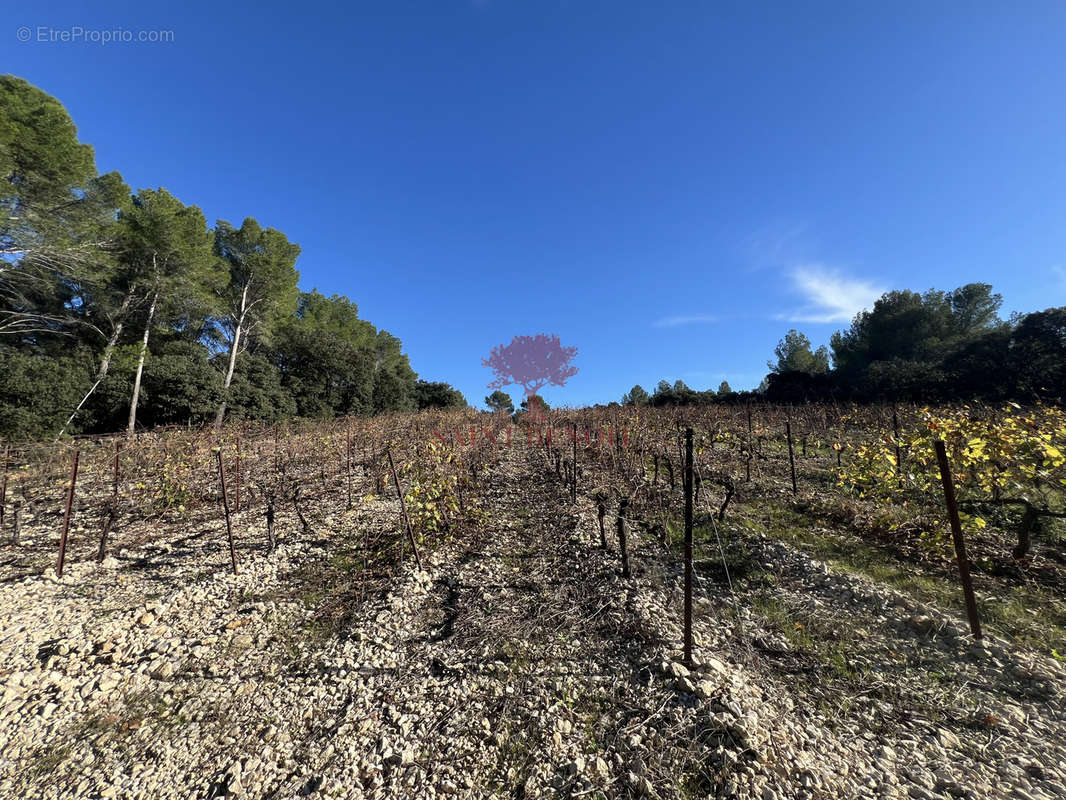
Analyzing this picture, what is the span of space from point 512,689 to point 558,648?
519 millimetres

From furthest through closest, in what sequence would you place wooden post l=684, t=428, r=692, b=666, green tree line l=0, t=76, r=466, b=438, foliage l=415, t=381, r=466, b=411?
foliage l=415, t=381, r=466, b=411, green tree line l=0, t=76, r=466, b=438, wooden post l=684, t=428, r=692, b=666

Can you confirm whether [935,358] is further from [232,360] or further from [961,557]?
[232,360]

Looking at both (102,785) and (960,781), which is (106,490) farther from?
(960,781)

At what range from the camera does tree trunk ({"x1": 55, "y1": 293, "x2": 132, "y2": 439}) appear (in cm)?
1074

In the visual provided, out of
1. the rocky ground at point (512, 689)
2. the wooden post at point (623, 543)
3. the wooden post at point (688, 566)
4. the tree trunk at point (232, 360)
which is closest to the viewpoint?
the rocky ground at point (512, 689)

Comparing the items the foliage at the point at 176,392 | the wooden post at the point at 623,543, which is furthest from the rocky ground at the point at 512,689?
the foliage at the point at 176,392

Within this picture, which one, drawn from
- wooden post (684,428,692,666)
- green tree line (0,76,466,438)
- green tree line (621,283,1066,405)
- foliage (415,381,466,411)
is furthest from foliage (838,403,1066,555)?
foliage (415,381,466,411)

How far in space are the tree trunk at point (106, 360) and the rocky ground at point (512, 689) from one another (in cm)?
1075

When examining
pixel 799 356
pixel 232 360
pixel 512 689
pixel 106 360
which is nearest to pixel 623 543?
pixel 512 689

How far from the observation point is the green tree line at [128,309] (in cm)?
989

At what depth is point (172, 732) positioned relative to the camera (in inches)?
90.5

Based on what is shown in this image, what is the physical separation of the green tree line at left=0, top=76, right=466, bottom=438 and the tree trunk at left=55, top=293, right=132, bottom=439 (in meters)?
0.06

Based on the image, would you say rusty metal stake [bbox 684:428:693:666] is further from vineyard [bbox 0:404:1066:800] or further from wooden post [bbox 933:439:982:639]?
wooden post [bbox 933:439:982:639]

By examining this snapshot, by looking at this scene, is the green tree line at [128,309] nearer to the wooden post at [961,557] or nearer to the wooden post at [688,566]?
the wooden post at [688,566]
